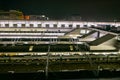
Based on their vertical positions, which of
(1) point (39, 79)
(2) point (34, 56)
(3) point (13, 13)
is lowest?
(1) point (39, 79)

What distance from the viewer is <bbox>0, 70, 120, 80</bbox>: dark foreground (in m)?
6.40

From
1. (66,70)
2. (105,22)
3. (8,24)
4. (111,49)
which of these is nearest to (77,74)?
(66,70)

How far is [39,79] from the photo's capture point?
253 inches

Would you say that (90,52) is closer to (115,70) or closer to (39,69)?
(115,70)

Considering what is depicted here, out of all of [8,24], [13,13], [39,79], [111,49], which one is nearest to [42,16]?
[13,13]

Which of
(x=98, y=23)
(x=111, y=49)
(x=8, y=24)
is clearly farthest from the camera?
(x=98, y=23)

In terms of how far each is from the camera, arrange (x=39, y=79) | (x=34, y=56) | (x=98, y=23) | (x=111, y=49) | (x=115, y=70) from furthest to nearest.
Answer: (x=98, y=23), (x=111, y=49), (x=34, y=56), (x=115, y=70), (x=39, y=79)

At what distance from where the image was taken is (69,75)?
6598mm

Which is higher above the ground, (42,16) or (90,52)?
(42,16)

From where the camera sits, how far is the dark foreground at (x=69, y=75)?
252 inches

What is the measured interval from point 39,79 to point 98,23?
13.5 m

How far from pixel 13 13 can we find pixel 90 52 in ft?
59.1

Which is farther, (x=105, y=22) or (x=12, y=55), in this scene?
(x=105, y=22)

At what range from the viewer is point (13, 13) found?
23.9 metres
